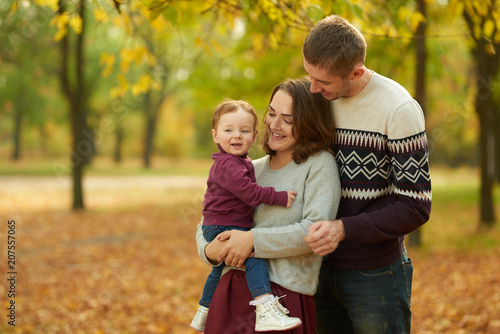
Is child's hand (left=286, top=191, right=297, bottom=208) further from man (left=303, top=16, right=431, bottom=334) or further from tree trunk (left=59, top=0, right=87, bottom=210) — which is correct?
tree trunk (left=59, top=0, right=87, bottom=210)

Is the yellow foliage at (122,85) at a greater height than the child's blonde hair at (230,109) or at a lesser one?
greater

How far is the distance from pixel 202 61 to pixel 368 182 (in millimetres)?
10497

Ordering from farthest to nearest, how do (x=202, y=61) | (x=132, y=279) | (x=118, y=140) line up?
(x=118, y=140), (x=202, y=61), (x=132, y=279)

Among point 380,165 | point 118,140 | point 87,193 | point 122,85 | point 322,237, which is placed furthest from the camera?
point 118,140

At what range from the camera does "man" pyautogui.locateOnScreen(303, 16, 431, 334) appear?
2215 millimetres

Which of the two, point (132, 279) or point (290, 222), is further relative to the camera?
point (132, 279)

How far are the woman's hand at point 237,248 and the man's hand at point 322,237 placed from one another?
0.97 ft

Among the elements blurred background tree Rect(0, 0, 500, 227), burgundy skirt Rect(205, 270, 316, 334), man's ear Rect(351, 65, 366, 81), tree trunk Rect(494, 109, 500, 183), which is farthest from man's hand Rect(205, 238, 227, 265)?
tree trunk Rect(494, 109, 500, 183)

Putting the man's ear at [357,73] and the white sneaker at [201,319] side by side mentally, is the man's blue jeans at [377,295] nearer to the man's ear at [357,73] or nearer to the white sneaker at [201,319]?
the white sneaker at [201,319]

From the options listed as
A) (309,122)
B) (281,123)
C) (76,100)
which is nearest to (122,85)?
(281,123)

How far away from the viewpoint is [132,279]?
7551mm

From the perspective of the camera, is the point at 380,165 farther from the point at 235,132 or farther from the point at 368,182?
the point at 235,132

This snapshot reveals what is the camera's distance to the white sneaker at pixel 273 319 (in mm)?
2264

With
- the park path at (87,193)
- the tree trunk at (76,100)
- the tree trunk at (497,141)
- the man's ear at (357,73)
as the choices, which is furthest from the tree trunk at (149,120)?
the man's ear at (357,73)
